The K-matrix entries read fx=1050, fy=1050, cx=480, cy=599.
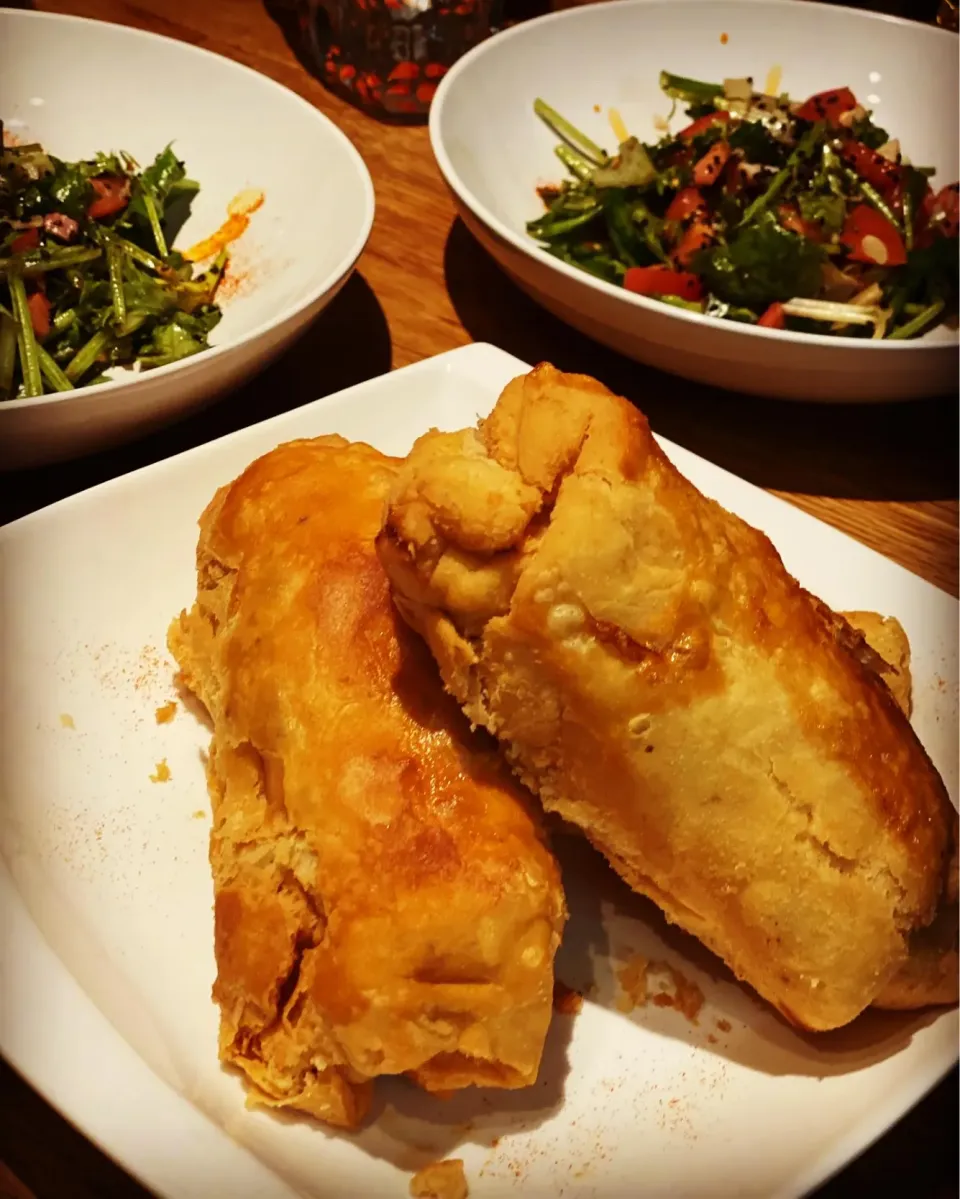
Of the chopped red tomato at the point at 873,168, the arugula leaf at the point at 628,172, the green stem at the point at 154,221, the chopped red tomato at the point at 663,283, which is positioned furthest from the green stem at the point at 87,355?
the chopped red tomato at the point at 873,168

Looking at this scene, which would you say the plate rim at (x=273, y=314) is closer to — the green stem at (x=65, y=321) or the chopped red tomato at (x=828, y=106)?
the green stem at (x=65, y=321)

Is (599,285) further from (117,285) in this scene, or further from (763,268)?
(117,285)

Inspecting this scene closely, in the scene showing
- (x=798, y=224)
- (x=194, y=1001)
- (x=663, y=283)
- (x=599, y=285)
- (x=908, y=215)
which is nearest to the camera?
(x=194, y=1001)

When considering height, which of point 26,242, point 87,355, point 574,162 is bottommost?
point 87,355

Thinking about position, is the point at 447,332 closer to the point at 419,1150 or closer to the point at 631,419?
the point at 631,419

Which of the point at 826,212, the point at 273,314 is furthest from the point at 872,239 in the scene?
the point at 273,314

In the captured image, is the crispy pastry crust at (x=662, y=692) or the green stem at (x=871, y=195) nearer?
the crispy pastry crust at (x=662, y=692)
